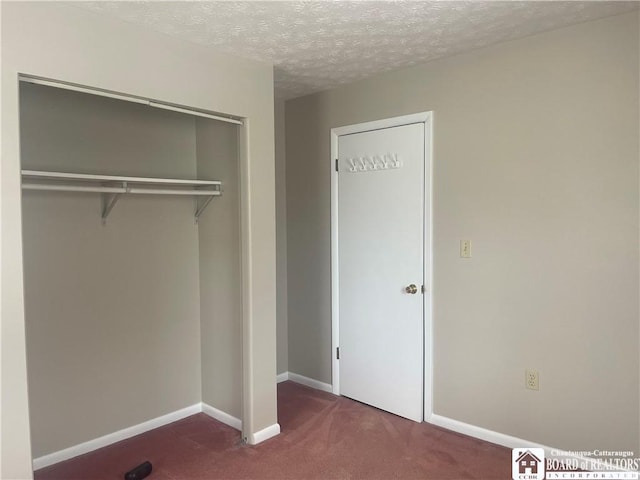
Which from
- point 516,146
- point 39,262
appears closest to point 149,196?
point 39,262

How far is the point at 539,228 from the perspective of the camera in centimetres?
267

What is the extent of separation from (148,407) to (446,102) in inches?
111

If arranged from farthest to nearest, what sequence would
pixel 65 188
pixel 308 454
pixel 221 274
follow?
pixel 221 274 → pixel 308 454 → pixel 65 188

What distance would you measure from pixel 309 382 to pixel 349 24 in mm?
2784

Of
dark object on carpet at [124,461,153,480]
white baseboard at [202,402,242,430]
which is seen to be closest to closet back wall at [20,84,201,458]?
white baseboard at [202,402,242,430]

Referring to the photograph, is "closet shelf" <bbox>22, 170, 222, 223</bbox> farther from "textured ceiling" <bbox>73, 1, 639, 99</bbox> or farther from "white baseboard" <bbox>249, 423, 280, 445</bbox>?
"white baseboard" <bbox>249, 423, 280, 445</bbox>

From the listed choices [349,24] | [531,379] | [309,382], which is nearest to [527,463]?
[531,379]

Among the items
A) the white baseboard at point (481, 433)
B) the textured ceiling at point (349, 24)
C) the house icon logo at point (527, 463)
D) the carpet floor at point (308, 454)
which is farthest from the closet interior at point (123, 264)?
the house icon logo at point (527, 463)

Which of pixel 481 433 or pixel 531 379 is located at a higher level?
pixel 531 379

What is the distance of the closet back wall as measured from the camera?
2646 millimetres

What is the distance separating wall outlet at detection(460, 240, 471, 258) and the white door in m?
0.27

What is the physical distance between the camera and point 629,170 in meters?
2.38

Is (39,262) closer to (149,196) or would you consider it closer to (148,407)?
→ (149,196)

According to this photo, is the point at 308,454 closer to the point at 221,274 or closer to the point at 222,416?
the point at 222,416
